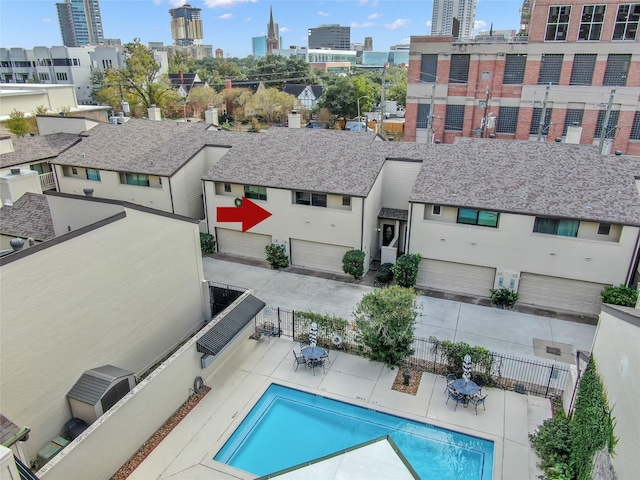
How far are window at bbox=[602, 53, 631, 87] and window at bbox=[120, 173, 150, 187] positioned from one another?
40692mm

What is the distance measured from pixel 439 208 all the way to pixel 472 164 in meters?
3.37

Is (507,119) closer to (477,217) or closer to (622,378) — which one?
(477,217)

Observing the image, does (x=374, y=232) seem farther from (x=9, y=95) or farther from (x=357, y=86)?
(x=357, y=86)

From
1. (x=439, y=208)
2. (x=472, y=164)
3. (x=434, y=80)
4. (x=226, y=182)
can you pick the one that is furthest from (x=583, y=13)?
(x=226, y=182)

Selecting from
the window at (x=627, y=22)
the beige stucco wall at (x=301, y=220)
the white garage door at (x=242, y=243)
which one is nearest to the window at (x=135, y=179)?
the beige stucco wall at (x=301, y=220)

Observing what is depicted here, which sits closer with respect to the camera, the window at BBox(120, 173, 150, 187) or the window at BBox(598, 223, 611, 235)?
the window at BBox(598, 223, 611, 235)

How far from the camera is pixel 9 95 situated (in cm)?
4662

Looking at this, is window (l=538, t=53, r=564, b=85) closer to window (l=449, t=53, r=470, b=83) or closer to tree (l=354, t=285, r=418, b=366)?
window (l=449, t=53, r=470, b=83)

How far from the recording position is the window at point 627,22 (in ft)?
126

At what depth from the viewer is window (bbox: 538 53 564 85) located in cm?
4141

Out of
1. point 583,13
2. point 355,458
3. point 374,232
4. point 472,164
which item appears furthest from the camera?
point 583,13

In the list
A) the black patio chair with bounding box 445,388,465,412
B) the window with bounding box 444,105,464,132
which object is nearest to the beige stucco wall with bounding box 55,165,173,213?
the black patio chair with bounding box 445,388,465,412

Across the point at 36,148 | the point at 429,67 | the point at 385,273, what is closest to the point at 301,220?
the point at 385,273

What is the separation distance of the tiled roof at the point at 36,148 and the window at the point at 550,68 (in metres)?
41.3
